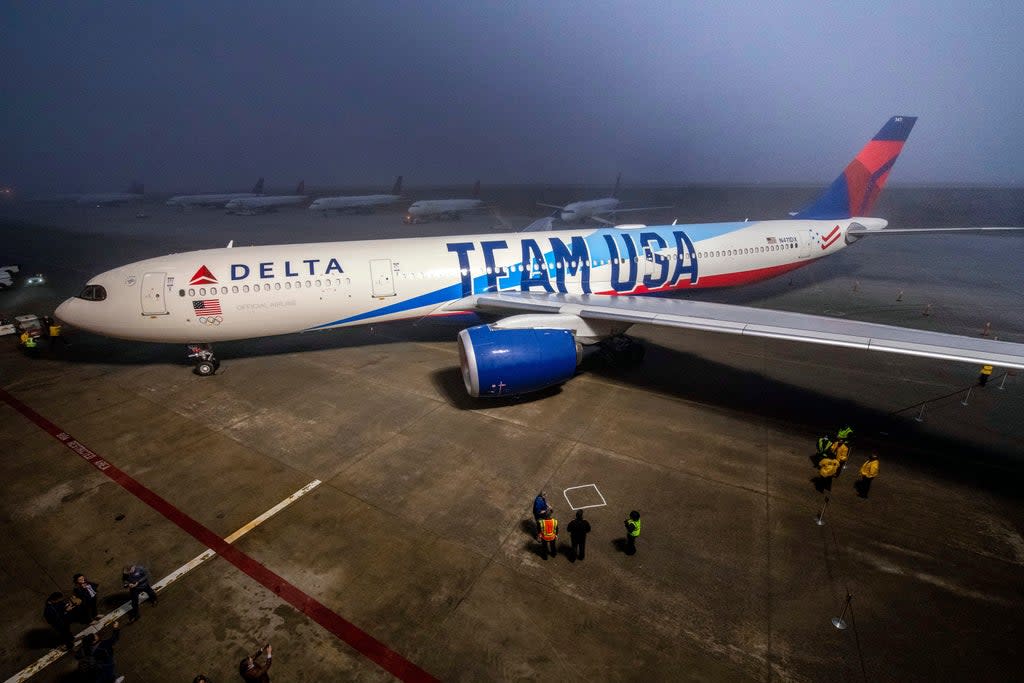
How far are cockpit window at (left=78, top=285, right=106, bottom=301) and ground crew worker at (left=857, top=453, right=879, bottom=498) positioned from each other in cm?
1955

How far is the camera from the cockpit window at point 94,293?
13172 mm

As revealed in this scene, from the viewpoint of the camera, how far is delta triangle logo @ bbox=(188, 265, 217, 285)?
13.2 meters

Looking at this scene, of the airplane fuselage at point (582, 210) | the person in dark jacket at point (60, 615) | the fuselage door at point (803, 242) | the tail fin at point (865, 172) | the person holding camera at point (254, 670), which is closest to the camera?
the person holding camera at point (254, 670)

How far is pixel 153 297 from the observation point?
13000 mm

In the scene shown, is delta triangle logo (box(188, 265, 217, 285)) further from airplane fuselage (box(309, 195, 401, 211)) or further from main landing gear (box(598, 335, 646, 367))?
airplane fuselage (box(309, 195, 401, 211))

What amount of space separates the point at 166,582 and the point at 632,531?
747 centimetres

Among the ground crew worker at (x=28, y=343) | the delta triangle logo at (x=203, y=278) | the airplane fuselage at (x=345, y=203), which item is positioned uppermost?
the airplane fuselage at (x=345, y=203)

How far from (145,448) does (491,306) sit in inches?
381

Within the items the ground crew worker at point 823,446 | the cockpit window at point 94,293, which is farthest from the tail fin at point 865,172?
the cockpit window at point 94,293

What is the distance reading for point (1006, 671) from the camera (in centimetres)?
584

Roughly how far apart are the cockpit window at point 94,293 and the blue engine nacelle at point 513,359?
10692 millimetres

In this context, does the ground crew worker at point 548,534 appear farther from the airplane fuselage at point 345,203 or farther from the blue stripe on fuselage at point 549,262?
the airplane fuselage at point 345,203

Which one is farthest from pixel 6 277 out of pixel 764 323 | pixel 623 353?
pixel 764 323

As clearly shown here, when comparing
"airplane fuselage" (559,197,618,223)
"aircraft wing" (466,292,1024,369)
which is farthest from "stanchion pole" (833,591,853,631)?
"airplane fuselage" (559,197,618,223)
